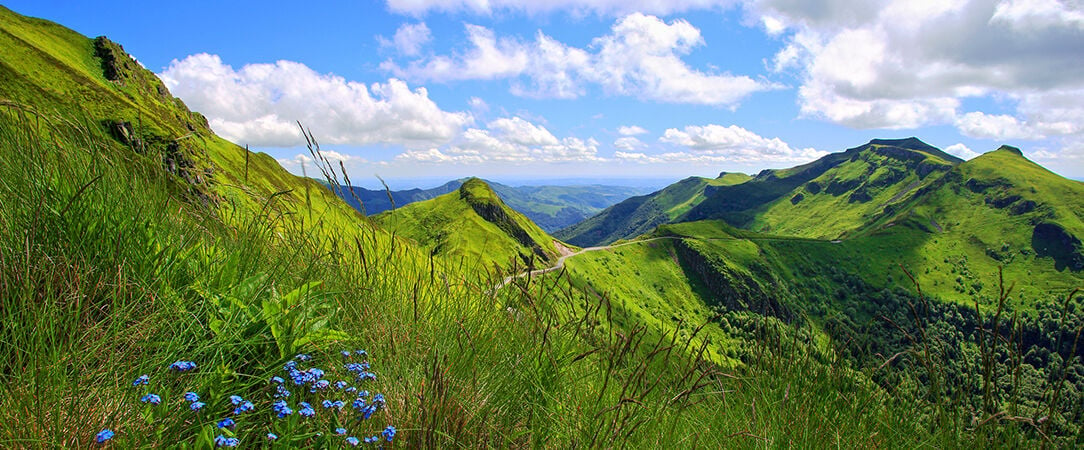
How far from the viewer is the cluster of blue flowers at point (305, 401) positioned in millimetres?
2203

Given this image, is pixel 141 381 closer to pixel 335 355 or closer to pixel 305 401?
pixel 305 401

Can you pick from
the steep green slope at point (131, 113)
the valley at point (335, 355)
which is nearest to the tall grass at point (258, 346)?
the valley at point (335, 355)

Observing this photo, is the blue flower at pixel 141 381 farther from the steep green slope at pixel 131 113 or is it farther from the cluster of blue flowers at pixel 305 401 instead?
the steep green slope at pixel 131 113

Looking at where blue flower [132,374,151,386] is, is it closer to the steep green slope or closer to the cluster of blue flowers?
the cluster of blue flowers

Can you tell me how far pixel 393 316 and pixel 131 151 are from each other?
10.9ft

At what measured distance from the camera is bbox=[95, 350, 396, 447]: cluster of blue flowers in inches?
86.7

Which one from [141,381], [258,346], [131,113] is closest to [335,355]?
[258,346]

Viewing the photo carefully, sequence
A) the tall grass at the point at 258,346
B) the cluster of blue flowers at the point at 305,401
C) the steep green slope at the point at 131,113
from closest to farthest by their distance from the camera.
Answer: the cluster of blue flowers at the point at 305,401 < the tall grass at the point at 258,346 < the steep green slope at the point at 131,113

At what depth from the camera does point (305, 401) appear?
2855mm

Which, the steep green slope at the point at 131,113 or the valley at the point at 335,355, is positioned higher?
the steep green slope at the point at 131,113

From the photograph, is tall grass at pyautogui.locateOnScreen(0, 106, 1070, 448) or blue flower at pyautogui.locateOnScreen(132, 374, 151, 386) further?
tall grass at pyautogui.locateOnScreen(0, 106, 1070, 448)

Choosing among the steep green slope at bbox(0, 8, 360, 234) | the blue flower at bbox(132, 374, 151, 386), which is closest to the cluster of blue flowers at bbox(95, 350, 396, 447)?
Result: the blue flower at bbox(132, 374, 151, 386)

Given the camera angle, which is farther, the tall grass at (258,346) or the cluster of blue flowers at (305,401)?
the tall grass at (258,346)

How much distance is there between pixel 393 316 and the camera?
3920 mm
